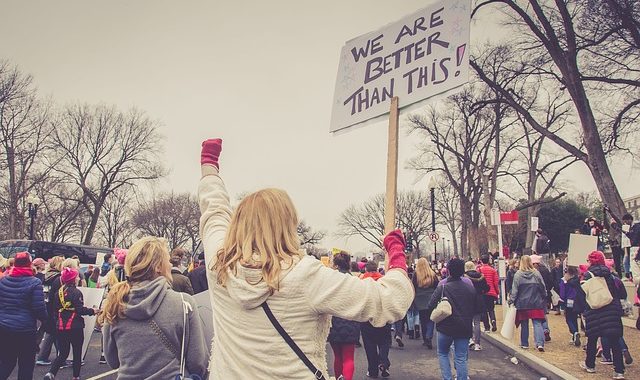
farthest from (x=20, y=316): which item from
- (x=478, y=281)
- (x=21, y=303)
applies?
(x=478, y=281)

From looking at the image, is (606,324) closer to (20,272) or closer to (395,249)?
(395,249)

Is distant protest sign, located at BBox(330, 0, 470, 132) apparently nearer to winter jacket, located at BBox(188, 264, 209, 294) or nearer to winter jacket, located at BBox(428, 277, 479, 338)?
winter jacket, located at BBox(428, 277, 479, 338)

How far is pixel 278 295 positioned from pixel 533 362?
8.73 metres

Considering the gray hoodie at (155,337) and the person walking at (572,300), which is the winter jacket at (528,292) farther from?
the gray hoodie at (155,337)

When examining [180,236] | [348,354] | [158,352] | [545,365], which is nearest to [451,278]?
[348,354]

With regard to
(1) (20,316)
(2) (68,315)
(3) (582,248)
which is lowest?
(2) (68,315)

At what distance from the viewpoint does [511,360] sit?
998 centimetres

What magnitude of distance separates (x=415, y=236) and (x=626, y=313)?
177ft

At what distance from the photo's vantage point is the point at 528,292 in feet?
35.0

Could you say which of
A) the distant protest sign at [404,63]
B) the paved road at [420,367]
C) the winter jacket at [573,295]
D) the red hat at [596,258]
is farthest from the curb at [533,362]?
the distant protest sign at [404,63]

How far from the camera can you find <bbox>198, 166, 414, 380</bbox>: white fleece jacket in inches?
73.4

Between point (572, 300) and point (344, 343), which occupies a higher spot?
point (572, 300)

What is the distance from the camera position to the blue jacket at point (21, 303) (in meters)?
6.08

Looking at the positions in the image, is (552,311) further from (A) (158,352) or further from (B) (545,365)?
(A) (158,352)
